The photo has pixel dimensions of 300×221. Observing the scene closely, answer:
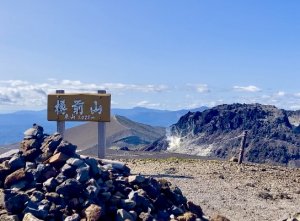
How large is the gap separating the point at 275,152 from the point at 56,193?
37.0 m

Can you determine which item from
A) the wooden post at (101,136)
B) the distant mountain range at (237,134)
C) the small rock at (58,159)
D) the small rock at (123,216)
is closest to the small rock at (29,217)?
the small rock at (123,216)

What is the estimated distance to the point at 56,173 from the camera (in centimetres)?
1084

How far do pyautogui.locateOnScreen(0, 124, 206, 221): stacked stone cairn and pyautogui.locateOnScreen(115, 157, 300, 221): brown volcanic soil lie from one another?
2705 millimetres

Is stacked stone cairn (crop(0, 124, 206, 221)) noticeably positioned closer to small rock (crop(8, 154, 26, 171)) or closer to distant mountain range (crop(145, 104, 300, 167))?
small rock (crop(8, 154, 26, 171))

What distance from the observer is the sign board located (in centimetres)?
1711

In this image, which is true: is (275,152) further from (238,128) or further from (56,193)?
(56,193)

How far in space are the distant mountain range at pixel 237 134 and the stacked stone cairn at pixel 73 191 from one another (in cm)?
3257

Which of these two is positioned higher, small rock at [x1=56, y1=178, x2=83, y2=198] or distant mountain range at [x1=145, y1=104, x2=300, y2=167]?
small rock at [x1=56, y1=178, x2=83, y2=198]

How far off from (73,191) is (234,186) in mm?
7510

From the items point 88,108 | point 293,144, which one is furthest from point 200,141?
point 88,108

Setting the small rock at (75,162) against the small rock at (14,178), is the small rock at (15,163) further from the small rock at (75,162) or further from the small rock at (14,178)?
the small rock at (75,162)

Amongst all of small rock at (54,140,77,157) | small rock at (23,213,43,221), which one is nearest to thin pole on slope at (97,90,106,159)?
small rock at (54,140,77,157)

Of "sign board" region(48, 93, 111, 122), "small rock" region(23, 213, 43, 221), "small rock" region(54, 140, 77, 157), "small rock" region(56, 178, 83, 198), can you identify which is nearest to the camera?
"small rock" region(23, 213, 43, 221)

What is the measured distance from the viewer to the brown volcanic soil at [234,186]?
1388 centimetres
